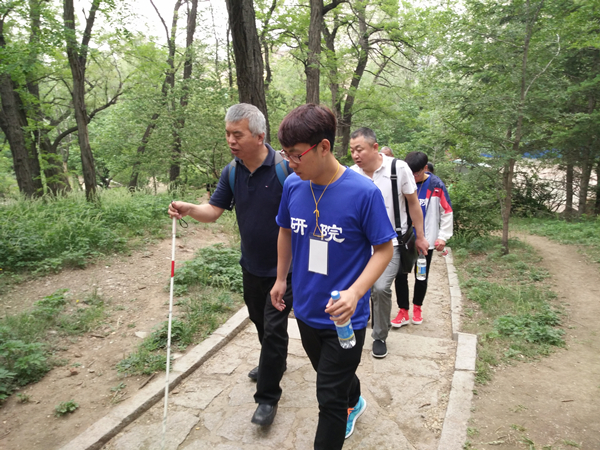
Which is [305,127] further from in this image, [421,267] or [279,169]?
[421,267]

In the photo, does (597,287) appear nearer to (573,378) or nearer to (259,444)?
(573,378)

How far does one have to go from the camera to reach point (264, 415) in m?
2.87

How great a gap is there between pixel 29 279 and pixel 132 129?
587 inches

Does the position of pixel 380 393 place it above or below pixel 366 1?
below

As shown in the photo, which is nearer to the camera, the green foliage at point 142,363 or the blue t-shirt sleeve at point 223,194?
the blue t-shirt sleeve at point 223,194

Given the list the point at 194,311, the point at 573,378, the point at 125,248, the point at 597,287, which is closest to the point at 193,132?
the point at 125,248

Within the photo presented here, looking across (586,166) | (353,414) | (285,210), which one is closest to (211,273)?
(353,414)

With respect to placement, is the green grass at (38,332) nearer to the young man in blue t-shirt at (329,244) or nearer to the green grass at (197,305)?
the green grass at (197,305)

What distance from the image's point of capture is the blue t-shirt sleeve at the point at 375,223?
1.95 m

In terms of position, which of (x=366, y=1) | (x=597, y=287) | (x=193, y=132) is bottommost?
(x=597, y=287)

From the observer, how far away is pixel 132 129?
62.2 feet

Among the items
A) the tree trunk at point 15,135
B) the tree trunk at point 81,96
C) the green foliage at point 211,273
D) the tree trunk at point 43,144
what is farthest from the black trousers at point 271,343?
the tree trunk at point 43,144

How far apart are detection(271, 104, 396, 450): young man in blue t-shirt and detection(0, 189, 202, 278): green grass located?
199 inches

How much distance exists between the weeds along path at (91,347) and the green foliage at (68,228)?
37cm
